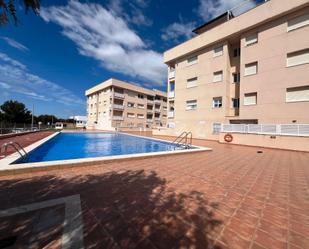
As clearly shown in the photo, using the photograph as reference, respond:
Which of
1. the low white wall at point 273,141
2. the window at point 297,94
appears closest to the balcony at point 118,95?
the low white wall at point 273,141

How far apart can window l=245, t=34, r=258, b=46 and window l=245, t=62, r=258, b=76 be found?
219 centimetres

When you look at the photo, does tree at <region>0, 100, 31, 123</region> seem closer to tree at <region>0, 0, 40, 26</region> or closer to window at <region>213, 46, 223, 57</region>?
window at <region>213, 46, 223, 57</region>

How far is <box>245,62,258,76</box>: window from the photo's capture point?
16.9 m

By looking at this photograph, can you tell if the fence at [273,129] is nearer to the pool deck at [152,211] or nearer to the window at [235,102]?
the window at [235,102]

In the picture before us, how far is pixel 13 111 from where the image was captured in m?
48.7

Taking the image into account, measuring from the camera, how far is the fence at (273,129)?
11712 mm

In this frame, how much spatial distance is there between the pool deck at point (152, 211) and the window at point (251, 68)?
15096 millimetres

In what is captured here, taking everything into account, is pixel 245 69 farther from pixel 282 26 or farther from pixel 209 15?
pixel 209 15

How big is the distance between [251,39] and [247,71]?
3336mm

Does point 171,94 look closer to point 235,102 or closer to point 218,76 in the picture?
point 218,76

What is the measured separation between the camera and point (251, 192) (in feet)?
12.7

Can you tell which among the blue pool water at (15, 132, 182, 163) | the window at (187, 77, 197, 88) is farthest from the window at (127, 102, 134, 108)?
the blue pool water at (15, 132, 182, 163)

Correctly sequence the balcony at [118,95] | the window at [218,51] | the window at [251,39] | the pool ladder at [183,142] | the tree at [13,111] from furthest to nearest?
the tree at [13,111] → the balcony at [118,95] → the window at [218,51] → the window at [251,39] → the pool ladder at [183,142]

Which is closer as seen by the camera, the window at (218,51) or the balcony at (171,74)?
the window at (218,51)
